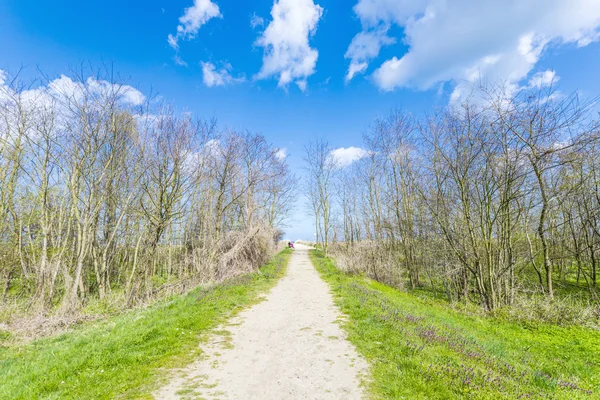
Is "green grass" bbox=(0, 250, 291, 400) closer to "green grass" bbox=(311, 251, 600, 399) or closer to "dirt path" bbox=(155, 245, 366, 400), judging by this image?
"dirt path" bbox=(155, 245, 366, 400)

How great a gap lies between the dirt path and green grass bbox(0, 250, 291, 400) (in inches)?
19.2

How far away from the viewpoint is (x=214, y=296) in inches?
402

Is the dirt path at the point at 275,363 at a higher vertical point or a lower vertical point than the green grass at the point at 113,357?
lower

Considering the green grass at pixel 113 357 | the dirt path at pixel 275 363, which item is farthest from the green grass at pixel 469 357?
the green grass at pixel 113 357

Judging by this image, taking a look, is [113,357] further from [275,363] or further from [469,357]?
[469,357]

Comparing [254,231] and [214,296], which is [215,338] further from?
[254,231]

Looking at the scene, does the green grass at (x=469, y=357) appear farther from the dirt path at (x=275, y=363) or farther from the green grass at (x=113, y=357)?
the green grass at (x=113, y=357)

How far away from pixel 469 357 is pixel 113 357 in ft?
22.4

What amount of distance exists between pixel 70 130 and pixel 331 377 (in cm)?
1359

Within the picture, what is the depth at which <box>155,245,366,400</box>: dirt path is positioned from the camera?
13.5 feet

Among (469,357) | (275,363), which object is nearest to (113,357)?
(275,363)

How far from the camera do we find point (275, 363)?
5125 millimetres

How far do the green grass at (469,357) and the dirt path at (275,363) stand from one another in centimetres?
50

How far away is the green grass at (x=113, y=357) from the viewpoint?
4148mm
